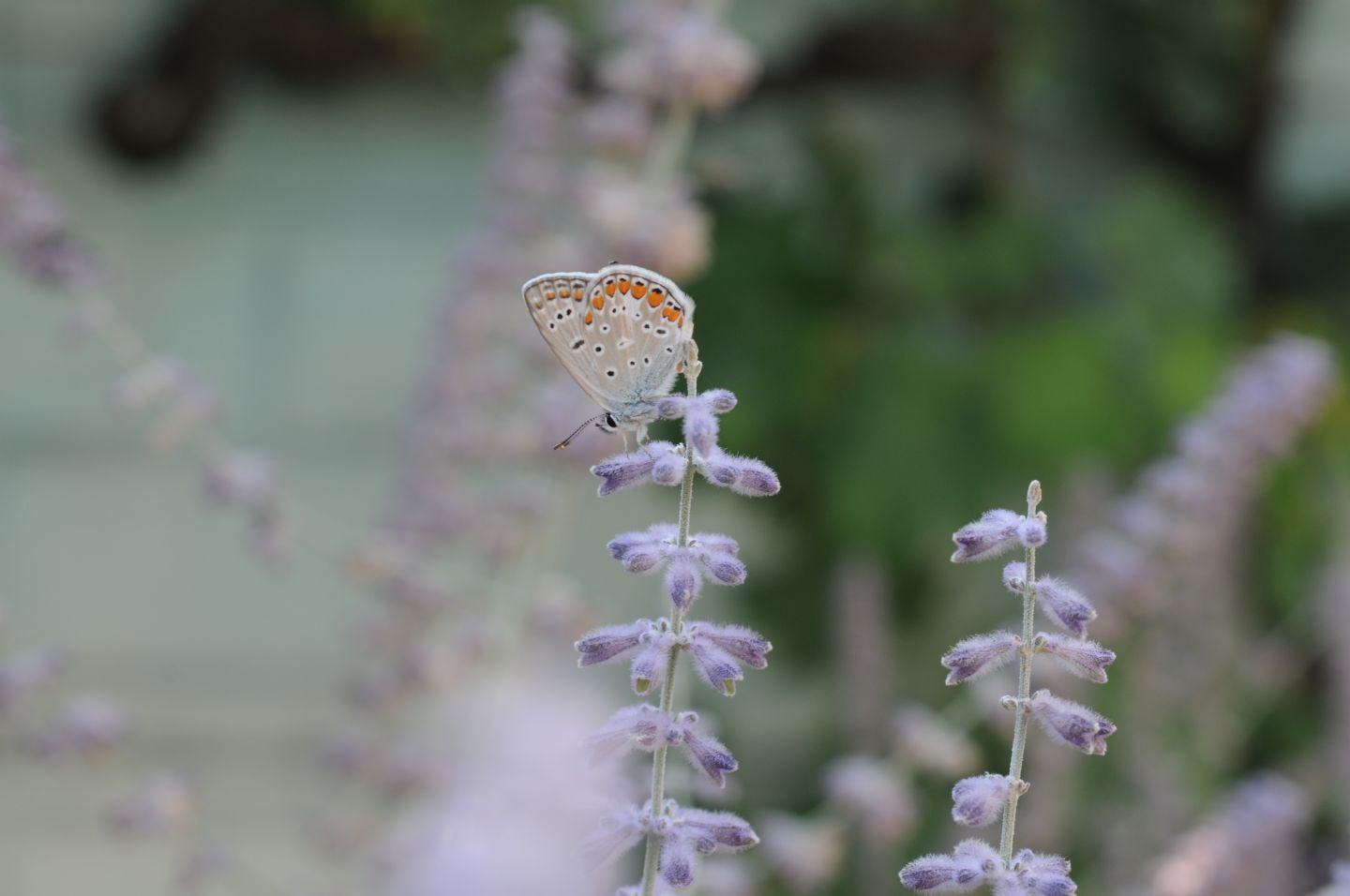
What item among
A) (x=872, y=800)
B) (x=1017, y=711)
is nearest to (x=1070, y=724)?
(x=1017, y=711)

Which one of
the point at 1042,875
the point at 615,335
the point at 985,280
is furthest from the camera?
the point at 985,280

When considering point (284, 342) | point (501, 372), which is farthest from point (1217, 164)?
point (284, 342)

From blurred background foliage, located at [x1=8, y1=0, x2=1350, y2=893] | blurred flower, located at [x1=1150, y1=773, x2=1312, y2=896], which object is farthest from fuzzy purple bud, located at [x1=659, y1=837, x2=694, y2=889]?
blurred background foliage, located at [x1=8, y1=0, x2=1350, y2=893]

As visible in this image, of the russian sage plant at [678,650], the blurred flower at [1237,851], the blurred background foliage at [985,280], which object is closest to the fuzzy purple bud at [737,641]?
the russian sage plant at [678,650]

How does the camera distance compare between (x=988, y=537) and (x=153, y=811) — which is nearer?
(x=988, y=537)

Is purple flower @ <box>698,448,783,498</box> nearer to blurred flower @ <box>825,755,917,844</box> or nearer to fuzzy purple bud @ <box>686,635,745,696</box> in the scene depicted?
fuzzy purple bud @ <box>686,635,745,696</box>

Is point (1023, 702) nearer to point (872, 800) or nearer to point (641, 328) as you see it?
point (641, 328)
